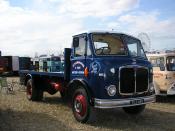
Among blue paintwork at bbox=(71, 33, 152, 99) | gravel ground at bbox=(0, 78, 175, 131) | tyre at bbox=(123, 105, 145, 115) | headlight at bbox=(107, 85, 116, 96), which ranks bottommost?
gravel ground at bbox=(0, 78, 175, 131)

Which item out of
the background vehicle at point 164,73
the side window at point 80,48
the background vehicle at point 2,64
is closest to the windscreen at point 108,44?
the side window at point 80,48

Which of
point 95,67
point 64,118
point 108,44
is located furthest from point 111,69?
point 64,118

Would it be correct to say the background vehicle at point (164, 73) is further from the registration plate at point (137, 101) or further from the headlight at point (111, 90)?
the headlight at point (111, 90)

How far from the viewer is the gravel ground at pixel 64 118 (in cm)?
970

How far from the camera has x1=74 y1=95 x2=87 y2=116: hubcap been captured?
32.8ft

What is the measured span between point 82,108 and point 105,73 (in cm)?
128

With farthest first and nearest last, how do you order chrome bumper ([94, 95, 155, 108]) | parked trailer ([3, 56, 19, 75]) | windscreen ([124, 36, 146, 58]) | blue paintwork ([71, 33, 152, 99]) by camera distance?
parked trailer ([3, 56, 19, 75]), windscreen ([124, 36, 146, 58]), blue paintwork ([71, 33, 152, 99]), chrome bumper ([94, 95, 155, 108])

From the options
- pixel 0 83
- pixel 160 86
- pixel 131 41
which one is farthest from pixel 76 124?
pixel 0 83

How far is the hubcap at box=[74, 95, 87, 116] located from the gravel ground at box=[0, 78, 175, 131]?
0.32 meters

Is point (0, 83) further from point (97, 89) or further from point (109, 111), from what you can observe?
point (97, 89)

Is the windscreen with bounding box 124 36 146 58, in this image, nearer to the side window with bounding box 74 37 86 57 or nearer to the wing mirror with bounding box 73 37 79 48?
the side window with bounding box 74 37 86 57

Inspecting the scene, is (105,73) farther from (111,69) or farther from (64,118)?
(64,118)

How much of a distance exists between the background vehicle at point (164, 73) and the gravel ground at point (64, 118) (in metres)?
0.69

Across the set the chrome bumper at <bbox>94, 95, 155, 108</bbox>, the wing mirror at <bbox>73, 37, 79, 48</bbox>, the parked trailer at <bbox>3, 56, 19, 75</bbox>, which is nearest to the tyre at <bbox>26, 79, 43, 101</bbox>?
the wing mirror at <bbox>73, 37, 79, 48</bbox>
